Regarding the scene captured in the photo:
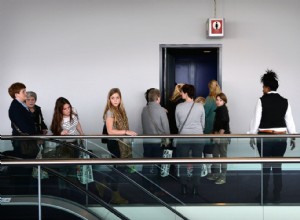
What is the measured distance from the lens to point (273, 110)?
20.2ft

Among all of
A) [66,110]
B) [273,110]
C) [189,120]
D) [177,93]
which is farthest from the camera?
[177,93]

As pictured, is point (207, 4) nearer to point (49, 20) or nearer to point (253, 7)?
point (253, 7)

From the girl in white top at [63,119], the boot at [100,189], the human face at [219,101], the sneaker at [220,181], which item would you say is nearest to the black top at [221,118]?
the human face at [219,101]

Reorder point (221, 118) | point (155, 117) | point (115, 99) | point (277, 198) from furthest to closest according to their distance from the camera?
1. point (221, 118)
2. point (155, 117)
3. point (115, 99)
4. point (277, 198)

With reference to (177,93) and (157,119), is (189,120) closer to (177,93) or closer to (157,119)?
(157,119)

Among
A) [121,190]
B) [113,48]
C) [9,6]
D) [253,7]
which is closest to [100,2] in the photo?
[113,48]

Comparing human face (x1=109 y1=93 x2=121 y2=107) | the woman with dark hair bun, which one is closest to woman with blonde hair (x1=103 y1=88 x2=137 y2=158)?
human face (x1=109 y1=93 x2=121 y2=107)

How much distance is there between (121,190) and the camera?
14.1ft

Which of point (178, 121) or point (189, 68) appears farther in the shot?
point (189, 68)

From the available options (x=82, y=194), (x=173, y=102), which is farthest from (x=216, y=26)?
(x=82, y=194)

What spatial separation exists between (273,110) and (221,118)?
172cm

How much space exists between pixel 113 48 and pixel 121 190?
552cm

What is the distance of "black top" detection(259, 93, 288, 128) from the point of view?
614 centimetres

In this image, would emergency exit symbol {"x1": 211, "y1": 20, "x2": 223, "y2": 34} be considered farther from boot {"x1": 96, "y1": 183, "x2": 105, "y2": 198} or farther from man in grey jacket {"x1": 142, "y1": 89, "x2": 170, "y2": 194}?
boot {"x1": 96, "y1": 183, "x2": 105, "y2": 198}
